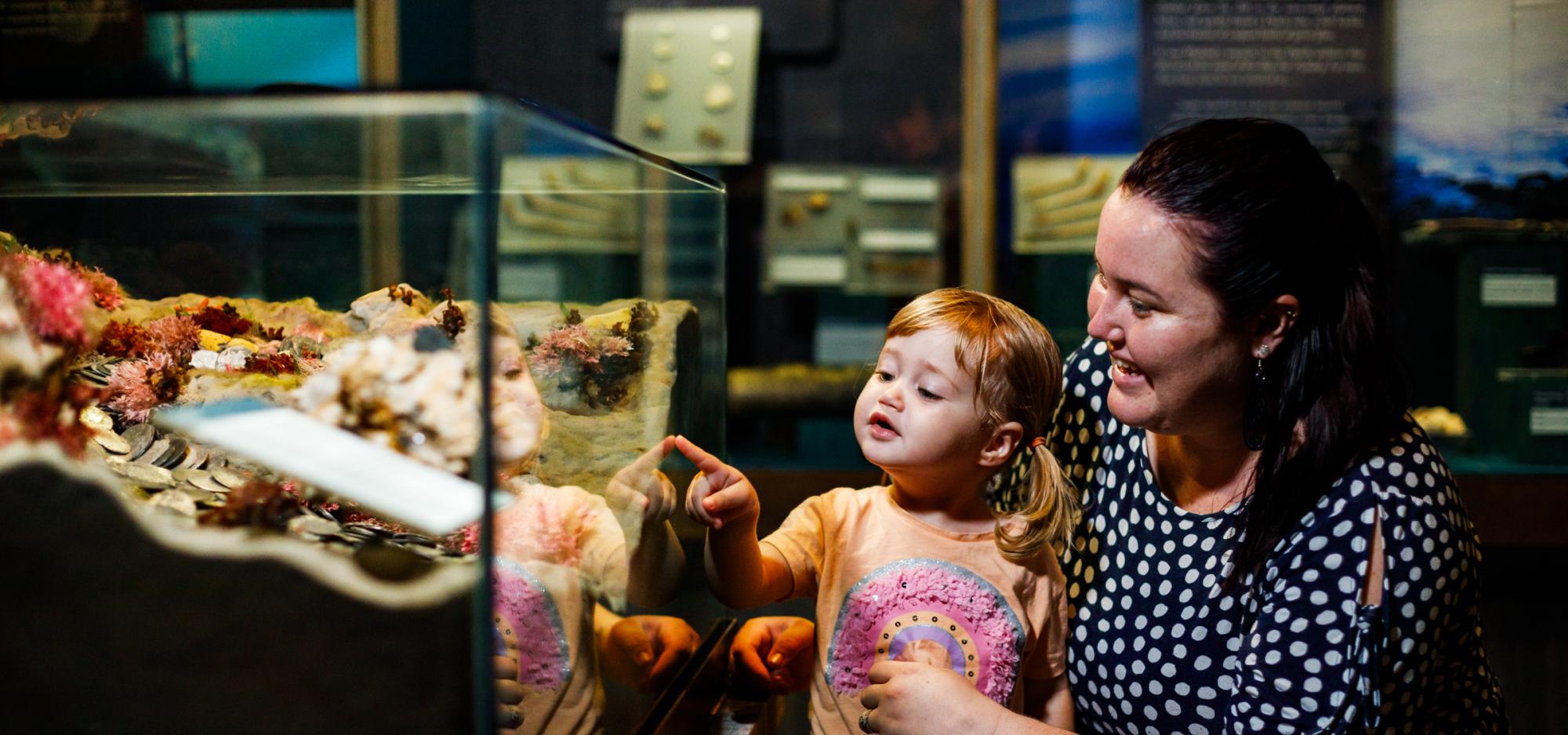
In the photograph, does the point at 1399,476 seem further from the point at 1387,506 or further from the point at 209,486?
the point at 209,486

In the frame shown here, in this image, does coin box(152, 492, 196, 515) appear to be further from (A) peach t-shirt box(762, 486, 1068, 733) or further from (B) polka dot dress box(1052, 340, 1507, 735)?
(B) polka dot dress box(1052, 340, 1507, 735)

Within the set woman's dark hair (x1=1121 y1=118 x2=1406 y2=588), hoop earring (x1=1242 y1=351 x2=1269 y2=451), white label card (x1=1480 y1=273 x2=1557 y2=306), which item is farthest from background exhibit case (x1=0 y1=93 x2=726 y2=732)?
white label card (x1=1480 y1=273 x2=1557 y2=306)

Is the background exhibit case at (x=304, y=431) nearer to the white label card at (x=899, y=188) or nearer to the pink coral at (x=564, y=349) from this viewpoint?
the pink coral at (x=564, y=349)

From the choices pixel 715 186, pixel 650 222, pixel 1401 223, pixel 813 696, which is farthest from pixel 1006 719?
pixel 1401 223

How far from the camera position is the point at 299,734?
0.70m

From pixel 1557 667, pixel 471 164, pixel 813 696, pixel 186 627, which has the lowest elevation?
pixel 1557 667

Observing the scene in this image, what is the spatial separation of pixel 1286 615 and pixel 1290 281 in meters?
0.33

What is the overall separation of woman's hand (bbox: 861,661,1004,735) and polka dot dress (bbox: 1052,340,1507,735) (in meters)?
0.20

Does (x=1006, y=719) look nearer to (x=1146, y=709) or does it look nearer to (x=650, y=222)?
(x=1146, y=709)

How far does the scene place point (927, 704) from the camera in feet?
3.35

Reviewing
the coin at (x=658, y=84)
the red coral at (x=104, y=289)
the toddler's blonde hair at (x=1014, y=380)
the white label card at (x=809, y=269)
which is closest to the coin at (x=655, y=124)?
the coin at (x=658, y=84)

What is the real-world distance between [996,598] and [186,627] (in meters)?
0.79

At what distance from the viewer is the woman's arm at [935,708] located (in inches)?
39.6

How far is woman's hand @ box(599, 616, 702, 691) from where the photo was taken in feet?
3.14
